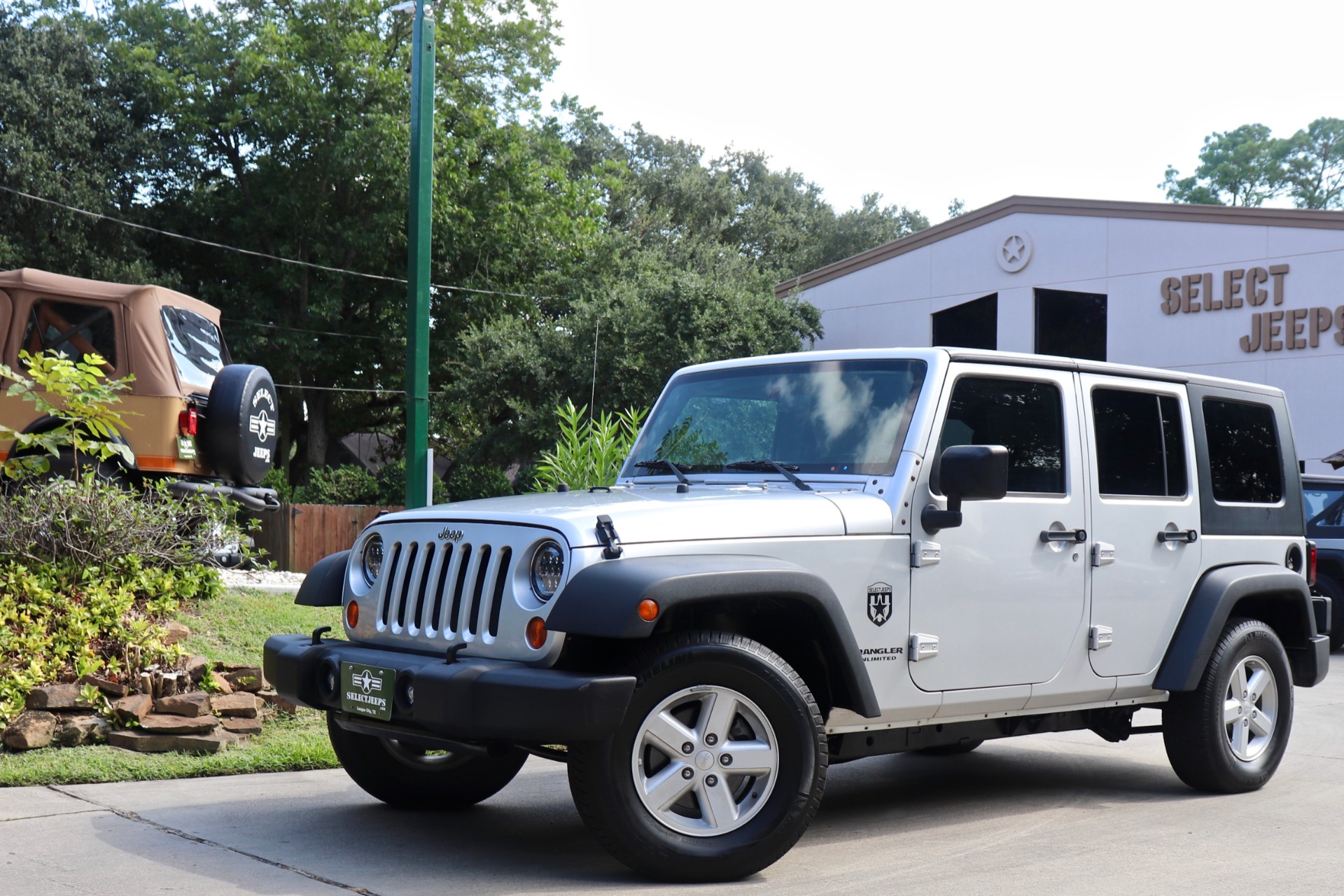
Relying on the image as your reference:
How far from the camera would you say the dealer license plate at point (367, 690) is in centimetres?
463

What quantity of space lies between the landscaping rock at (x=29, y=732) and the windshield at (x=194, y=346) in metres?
5.14

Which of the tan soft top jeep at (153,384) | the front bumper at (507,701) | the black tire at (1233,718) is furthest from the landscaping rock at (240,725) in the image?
the black tire at (1233,718)

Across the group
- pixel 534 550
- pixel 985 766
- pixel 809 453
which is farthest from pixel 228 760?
pixel 985 766

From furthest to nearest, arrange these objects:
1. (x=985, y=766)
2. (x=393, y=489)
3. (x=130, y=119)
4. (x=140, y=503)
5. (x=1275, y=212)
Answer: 1. (x=130, y=119)
2. (x=393, y=489)
3. (x=1275, y=212)
4. (x=140, y=503)
5. (x=985, y=766)

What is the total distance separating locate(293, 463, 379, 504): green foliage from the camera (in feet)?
80.5

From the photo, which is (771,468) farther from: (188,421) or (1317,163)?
(1317,163)

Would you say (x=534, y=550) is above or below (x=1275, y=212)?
below

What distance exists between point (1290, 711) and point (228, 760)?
5.32m

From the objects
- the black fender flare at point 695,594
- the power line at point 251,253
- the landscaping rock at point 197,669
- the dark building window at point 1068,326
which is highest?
the power line at point 251,253

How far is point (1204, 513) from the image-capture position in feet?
21.1

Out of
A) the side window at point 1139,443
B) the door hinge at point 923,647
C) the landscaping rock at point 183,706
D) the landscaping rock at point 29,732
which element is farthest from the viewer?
the landscaping rock at point 183,706

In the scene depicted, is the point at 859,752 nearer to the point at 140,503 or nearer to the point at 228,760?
the point at 228,760

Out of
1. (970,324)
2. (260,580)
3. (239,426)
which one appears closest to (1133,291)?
(970,324)

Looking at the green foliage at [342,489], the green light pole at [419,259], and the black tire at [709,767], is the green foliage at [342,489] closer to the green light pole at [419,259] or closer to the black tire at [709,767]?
the green light pole at [419,259]
